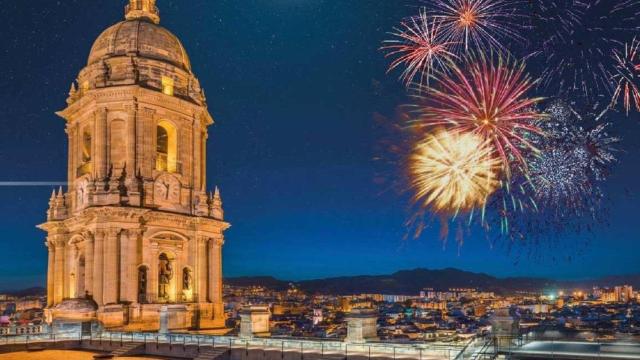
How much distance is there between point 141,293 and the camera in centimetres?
4359

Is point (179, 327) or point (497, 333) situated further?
point (179, 327)

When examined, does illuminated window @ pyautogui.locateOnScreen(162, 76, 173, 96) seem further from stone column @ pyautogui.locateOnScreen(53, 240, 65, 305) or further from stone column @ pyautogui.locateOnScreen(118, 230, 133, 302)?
stone column @ pyautogui.locateOnScreen(53, 240, 65, 305)

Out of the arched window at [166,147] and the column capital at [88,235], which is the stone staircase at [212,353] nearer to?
the column capital at [88,235]

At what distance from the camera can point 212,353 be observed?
94.5 feet

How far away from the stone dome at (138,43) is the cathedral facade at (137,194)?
79 millimetres

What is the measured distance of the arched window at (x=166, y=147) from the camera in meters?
47.0

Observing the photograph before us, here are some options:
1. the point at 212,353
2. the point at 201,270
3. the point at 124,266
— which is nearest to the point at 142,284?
the point at 124,266

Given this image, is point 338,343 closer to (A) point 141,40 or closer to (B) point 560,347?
(B) point 560,347

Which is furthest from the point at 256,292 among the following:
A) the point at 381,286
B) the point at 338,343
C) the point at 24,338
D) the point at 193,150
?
the point at 338,343

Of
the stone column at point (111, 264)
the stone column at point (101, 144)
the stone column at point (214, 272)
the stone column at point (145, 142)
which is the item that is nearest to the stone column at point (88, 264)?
the stone column at point (111, 264)

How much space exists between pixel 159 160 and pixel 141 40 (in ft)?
26.1

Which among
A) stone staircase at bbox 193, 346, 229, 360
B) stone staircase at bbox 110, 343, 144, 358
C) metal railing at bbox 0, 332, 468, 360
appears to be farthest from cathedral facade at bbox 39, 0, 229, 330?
stone staircase at bbox 193, 346, 229, 360

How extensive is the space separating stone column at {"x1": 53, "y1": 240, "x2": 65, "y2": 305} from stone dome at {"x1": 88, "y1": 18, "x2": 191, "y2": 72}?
12239 millimetres

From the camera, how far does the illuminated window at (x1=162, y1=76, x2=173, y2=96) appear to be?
153ft
